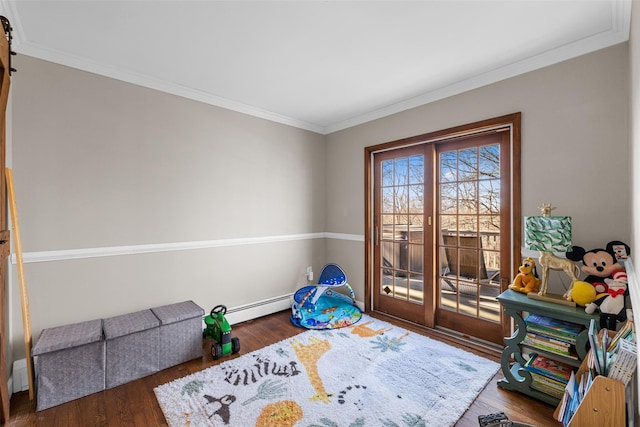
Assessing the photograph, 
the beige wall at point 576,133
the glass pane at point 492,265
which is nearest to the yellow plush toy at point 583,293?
the beige wall at point 576,133

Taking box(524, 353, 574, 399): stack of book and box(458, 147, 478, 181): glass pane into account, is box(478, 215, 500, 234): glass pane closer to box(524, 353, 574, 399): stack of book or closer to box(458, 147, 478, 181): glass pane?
box(458, 147, 478, 181): glass pane

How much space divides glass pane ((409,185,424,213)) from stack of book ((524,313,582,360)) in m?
1.47

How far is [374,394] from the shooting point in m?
2.03

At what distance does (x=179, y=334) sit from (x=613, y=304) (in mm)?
3032

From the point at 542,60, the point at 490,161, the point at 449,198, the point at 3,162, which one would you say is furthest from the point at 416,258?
the point at 3,162

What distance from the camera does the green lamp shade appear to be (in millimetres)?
1885

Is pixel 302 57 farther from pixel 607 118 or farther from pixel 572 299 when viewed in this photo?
pixel 572 299

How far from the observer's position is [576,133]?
2125 millimetres

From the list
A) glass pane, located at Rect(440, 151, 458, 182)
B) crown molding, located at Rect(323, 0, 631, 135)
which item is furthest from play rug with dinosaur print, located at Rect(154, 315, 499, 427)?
crown molding, located at Rect(323, 0, 631, 135)

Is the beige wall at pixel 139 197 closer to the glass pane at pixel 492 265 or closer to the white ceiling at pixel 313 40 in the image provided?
the white ceiling at pixel 313 40

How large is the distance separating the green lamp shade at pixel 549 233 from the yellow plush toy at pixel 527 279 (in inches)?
8.4

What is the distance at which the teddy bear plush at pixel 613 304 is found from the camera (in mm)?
1639

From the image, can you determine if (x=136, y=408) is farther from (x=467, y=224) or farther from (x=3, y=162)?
(x=467, y=224)

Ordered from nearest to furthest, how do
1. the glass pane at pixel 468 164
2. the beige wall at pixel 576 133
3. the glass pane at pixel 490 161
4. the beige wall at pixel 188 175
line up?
the beige wall at pixel 576 133 < the beige wall at pixel 188 175 < the glass pane at pixel 490 161 < the glass pane at pixel 468 164
